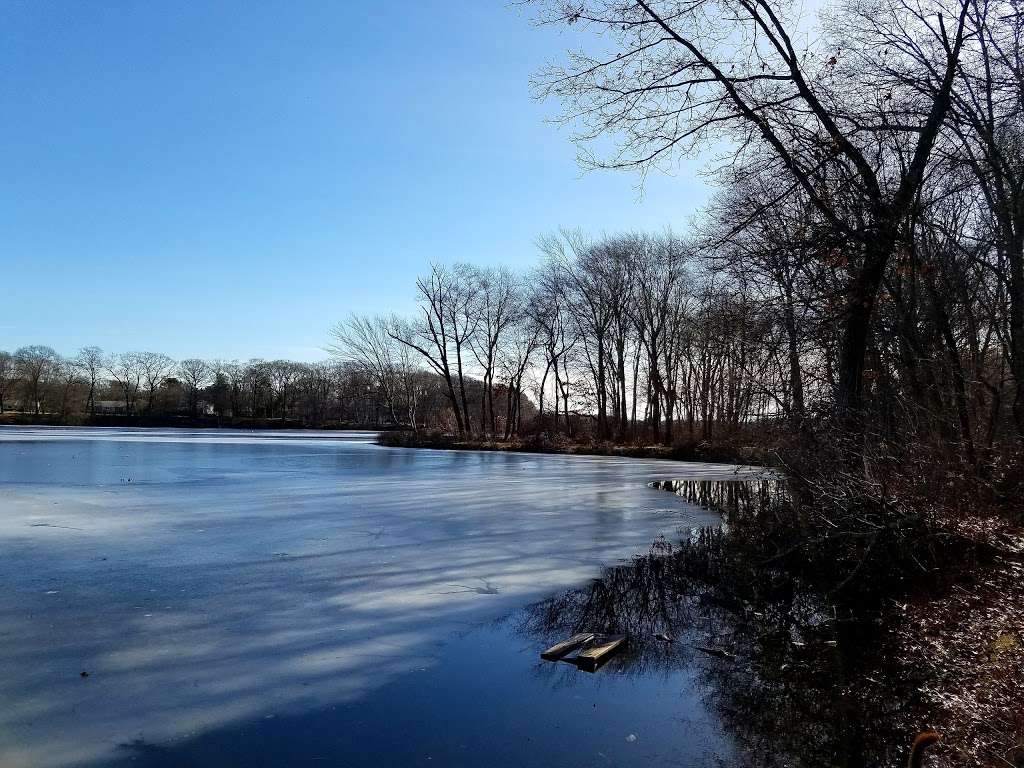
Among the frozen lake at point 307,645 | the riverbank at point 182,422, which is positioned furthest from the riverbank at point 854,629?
the riverbank at point 182,422

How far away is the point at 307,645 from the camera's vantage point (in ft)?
16.6

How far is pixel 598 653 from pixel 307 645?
2.16 meters

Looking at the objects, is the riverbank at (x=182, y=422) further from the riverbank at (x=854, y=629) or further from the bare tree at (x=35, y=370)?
the riverbank at (x=854, y=629)

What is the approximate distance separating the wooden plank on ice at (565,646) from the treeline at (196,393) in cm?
6135

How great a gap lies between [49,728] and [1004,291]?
1248 centimetres

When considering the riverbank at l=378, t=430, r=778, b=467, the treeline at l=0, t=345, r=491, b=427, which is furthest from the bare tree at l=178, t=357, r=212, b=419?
the riverbank at l=378, t=430, r=778, b=467

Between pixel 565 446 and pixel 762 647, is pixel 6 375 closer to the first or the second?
pixel 565 446

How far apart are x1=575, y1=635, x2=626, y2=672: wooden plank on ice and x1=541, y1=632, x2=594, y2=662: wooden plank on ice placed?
9 centimetres

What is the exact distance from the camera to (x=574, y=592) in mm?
6773

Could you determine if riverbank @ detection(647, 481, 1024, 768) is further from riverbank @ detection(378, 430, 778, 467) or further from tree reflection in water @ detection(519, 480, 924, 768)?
riverbank @ detection(378, 430, 778, 467)

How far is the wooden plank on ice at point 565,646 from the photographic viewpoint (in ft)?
16.5

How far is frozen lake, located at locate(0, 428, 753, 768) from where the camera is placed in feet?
12.0

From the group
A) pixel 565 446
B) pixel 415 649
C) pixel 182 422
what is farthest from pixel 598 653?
pixel 182 422

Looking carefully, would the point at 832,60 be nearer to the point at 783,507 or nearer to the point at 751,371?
the point at 751,371
